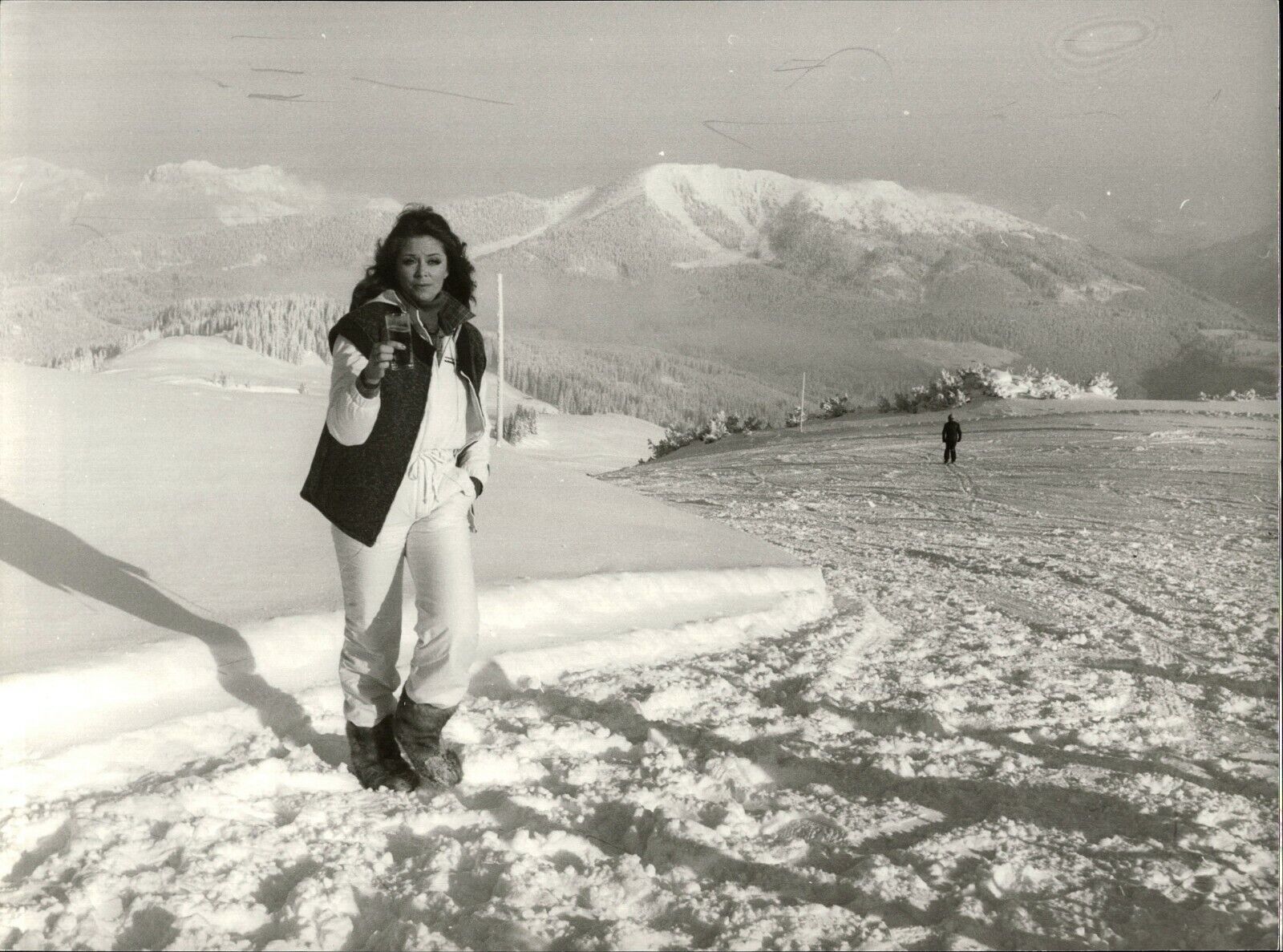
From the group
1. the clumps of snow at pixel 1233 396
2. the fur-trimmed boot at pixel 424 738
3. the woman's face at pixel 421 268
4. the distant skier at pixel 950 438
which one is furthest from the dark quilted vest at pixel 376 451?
the clumps of snow at pixel 1233 396

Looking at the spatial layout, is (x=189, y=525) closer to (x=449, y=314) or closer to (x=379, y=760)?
(x=379, y=760)

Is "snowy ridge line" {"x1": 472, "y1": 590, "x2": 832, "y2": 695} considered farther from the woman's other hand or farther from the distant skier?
the distant skier

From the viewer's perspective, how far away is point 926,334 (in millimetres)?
33125

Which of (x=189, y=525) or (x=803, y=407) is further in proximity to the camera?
(x=803, y=407)

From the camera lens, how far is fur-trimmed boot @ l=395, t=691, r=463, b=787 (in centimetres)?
332

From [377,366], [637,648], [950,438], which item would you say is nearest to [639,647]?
[637,648]

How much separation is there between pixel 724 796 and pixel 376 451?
1.64m

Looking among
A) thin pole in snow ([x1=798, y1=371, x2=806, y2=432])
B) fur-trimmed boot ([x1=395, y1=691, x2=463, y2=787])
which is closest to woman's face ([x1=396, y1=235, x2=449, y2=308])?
fur-trimmed boot ([x1=395, y1=691, x2=463, y2=787])

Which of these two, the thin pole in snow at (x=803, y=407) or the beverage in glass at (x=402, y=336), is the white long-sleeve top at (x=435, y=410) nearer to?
the beverage in glass at (x=402, y=336)

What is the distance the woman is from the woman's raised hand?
0.25 ft

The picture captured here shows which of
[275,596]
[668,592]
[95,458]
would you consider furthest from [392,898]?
[95,458]

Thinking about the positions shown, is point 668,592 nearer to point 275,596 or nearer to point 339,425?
point 275,596

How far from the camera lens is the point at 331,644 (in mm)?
4594

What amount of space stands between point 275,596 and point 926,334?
3082cm
